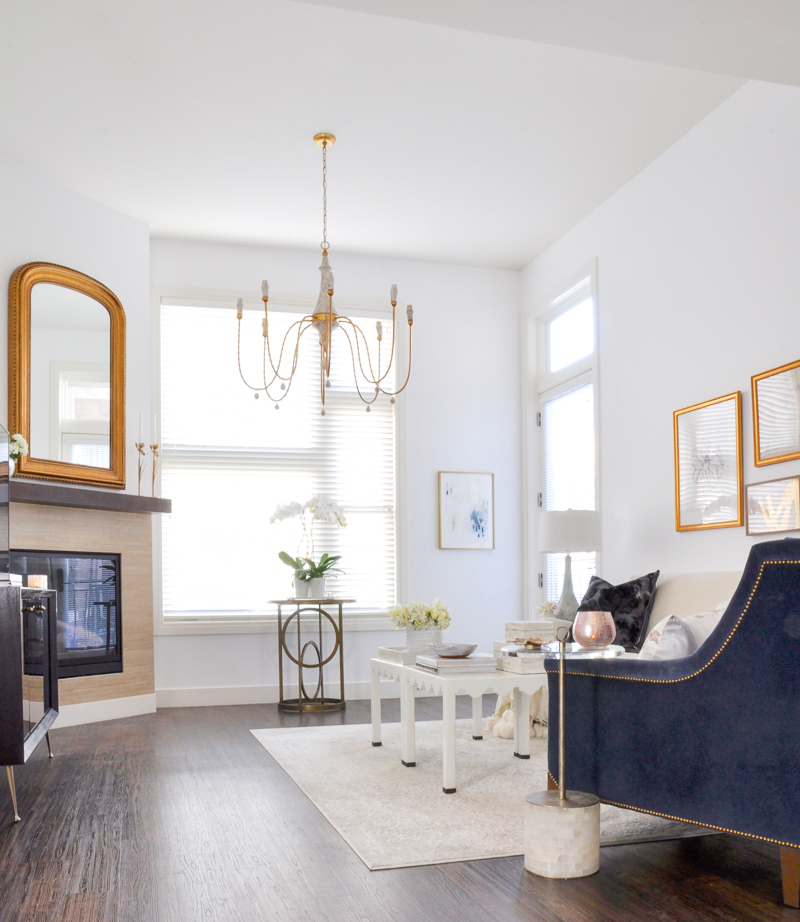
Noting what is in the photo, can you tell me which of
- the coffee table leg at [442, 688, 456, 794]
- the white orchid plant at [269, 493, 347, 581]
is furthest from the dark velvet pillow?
the white orchid plant at [269, 493, 347, 581]

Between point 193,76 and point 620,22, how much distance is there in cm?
225

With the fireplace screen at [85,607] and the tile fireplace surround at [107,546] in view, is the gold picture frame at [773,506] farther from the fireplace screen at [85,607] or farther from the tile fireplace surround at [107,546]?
the fireplace screen at [85,607]

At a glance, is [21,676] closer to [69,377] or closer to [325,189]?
[69,377]

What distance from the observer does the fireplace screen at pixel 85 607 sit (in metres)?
5.50

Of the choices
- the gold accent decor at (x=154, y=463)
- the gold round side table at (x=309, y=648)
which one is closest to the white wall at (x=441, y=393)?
the gold round side table at (x=309, y=648)

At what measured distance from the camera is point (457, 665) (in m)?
3.85

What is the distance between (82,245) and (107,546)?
74.5 inches

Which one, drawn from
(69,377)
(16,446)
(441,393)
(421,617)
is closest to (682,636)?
(421,617)

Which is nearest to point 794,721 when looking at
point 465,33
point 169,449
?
point 465,33

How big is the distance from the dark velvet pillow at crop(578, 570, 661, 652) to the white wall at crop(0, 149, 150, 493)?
3.11 meters

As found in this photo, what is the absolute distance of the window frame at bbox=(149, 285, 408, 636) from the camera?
6316 mm

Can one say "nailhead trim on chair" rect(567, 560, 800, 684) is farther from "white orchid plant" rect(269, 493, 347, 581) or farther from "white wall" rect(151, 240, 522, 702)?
"white wall" rect(151, 240, 522, 702)

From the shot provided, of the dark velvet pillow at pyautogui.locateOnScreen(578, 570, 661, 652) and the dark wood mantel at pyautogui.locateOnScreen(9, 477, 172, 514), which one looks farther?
the dark wood mantel at pyautogui.locateOnScreen(9, 477, 172, 514)

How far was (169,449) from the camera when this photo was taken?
6.48 metres
